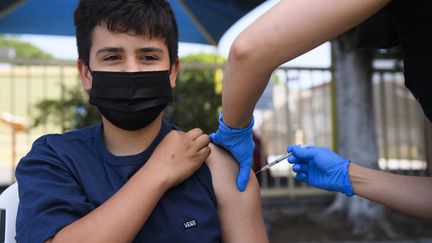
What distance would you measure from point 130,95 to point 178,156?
0.79 feet

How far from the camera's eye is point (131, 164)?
1.37 meters

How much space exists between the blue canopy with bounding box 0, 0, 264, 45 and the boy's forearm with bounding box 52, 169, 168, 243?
12.2ft

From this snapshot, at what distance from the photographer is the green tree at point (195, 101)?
19.5ft

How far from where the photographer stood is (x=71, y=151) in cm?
134

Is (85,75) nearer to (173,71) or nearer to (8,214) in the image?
(173,71)

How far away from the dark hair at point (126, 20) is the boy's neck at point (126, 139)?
226 mm

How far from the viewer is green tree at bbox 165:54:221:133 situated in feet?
19.5

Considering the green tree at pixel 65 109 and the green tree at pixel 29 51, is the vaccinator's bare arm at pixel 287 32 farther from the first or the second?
the green tree at pixel 65 109

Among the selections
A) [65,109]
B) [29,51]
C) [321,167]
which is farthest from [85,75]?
[29,51]

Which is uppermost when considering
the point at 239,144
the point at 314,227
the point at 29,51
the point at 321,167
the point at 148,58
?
the point at 29,51

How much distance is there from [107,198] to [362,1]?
85 cm

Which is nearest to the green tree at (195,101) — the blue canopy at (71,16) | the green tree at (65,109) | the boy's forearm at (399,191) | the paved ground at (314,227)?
the blue canopy at (71,16)

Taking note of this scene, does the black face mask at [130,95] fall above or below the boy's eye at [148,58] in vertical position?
below

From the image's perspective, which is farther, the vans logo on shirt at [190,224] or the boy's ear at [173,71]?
the boy's ear at [173,71]
